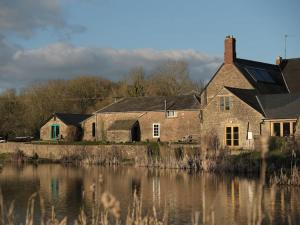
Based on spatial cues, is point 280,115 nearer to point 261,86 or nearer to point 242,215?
point 261,86

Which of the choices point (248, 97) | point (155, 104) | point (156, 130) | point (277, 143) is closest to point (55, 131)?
point (155, 104)

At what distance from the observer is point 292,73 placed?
139 ft

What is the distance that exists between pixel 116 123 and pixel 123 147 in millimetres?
8880

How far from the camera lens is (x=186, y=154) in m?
31.7

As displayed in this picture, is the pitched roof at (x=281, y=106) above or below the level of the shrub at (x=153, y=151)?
above

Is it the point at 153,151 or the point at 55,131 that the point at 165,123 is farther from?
the point at 55,131

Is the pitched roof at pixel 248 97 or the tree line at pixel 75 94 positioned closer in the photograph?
the pitched roof at pixel 248 97

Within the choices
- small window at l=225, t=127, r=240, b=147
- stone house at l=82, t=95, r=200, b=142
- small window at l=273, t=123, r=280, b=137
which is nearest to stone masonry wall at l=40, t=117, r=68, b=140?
stone house at l=82, t=95, r=200, b=142

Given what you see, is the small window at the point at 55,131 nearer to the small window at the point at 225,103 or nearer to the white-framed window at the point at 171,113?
the white-framed window at the point at 171,113

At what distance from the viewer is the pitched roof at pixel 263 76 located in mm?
38719

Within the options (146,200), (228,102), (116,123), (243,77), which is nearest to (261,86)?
(243,77)

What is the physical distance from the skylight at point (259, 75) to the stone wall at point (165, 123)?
5.41m

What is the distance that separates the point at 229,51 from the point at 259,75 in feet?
10.3

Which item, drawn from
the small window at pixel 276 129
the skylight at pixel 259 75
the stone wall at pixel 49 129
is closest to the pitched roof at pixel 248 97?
the small window at pixel 276 129
